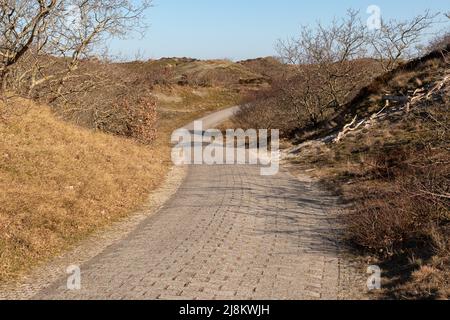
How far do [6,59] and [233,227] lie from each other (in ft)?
36.3

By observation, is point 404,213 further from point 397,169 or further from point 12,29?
point 12,29

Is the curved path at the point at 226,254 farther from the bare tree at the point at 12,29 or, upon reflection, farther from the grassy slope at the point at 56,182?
the bare tree at the point at 12,29

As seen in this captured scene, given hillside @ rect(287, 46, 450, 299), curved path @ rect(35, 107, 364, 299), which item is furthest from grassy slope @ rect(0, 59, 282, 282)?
hillside @ rect(287, 46, 450, 299)

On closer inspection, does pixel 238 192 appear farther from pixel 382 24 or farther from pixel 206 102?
pixel 206 102

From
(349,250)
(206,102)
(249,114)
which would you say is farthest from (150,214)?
(206,102)

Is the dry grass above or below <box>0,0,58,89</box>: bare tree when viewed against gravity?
below

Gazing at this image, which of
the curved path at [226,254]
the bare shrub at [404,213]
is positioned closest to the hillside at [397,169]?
the bare shrub at [404,213]

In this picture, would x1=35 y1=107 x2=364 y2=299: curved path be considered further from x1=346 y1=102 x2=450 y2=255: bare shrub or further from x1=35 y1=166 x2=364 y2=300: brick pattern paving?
x1=346 y1=102 x2=450 y2=255: bare shrub

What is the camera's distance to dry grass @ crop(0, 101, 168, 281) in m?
7.73

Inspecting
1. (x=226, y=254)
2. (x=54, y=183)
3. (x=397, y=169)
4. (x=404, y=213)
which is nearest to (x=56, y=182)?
(x=54, y=183)

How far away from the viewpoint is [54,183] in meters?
10.5

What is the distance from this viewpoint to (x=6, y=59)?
1532cm

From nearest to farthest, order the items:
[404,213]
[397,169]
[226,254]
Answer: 1. [226,254]
2. [404,213]
3. [397,169]

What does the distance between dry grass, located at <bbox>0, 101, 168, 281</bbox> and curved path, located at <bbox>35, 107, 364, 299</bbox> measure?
95 centimetres
